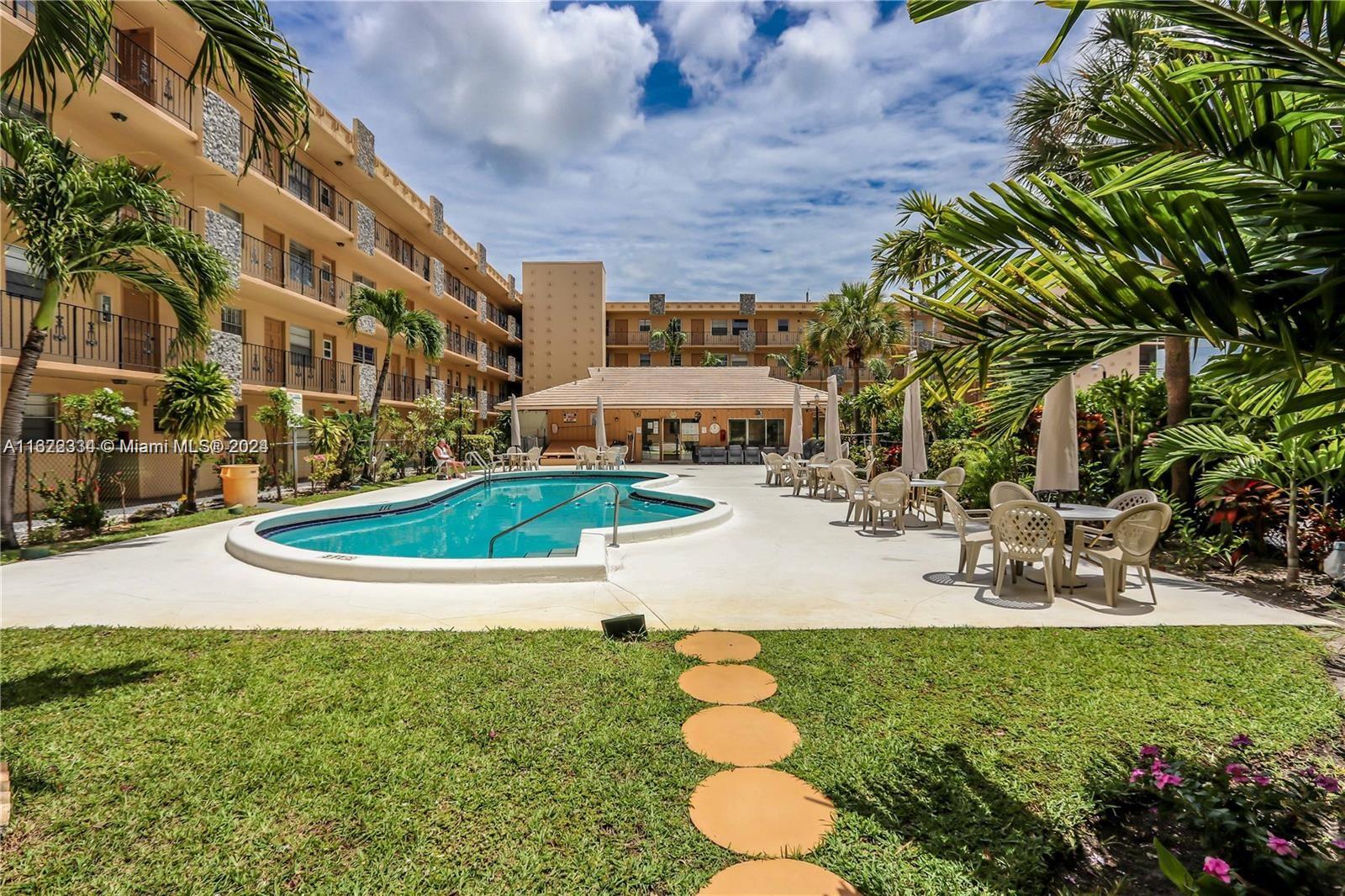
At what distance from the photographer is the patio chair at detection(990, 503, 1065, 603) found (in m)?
5.59

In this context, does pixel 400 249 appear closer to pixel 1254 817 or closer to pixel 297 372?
pixel 297 372

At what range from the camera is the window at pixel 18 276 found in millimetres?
11039

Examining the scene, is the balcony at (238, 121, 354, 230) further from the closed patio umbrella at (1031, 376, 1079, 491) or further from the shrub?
the shrub

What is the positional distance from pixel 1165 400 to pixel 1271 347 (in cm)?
862

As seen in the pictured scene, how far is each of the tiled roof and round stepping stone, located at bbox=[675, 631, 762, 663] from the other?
67.4 feet

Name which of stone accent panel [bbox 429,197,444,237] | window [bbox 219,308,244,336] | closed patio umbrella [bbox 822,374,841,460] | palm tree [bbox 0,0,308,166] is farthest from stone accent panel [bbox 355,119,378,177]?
palm tree [bbox 0,0,308,166]

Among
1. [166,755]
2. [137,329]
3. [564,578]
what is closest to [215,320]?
[137,329]

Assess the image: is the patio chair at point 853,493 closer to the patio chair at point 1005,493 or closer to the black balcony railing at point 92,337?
the patio chair at point 1005,493

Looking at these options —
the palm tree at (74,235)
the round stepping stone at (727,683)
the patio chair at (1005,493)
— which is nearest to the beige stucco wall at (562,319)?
the palm tree at (74,235)

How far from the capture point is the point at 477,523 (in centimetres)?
1268

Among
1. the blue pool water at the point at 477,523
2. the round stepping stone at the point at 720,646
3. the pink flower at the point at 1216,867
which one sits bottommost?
the blue pool water at the point at 477,523

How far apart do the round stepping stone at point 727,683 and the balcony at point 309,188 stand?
18793mm

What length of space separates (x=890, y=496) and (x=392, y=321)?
53.4 ft

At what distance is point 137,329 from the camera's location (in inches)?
520
